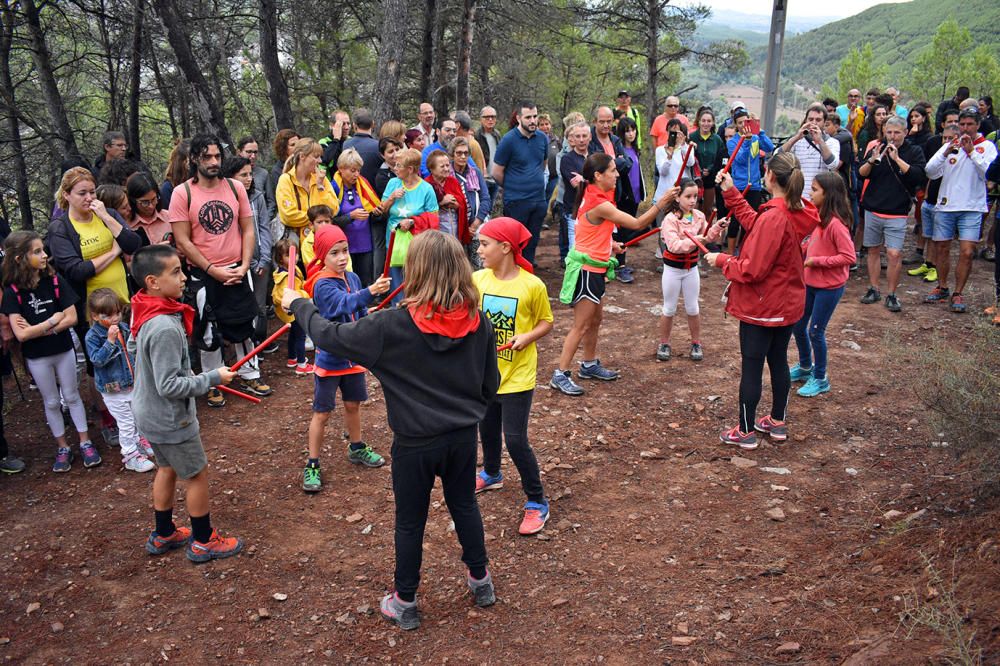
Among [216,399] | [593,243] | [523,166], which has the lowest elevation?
[216,399]

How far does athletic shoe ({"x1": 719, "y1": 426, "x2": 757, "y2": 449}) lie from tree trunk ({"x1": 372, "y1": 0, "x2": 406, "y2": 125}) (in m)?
7.18

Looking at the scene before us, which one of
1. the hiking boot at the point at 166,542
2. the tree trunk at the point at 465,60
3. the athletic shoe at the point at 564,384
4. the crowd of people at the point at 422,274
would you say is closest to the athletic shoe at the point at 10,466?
the crowd of people at the point at 422,274

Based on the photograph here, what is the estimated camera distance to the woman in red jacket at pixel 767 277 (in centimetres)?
543

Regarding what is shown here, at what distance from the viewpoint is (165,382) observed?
405cm

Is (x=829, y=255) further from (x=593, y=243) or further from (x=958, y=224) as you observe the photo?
(x=958, y=224)

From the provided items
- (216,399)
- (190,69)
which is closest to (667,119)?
(190,69)

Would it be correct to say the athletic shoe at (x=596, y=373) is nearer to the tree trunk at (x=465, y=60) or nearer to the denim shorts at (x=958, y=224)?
the denim shorts at (x=958, y=224)

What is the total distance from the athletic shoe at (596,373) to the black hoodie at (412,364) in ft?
12.3

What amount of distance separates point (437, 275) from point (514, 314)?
1.19 m

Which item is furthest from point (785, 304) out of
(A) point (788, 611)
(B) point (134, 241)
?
(B) point (134, 241)

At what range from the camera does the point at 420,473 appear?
355 cm

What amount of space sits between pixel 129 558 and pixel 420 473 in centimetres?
233

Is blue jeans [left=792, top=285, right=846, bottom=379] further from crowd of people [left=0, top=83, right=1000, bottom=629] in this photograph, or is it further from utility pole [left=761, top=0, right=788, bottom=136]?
utility pole [left=761, top=0, right=788, bottom=136]

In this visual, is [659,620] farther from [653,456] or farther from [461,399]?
[653,456]
